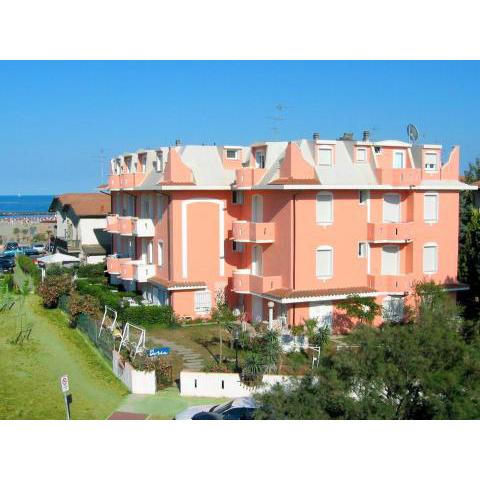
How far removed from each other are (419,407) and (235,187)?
19.5 m

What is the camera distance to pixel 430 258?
33938 mm

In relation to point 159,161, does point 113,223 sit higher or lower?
lower

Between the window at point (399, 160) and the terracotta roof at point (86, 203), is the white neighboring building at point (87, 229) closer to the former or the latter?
the terracotta roof at point (86, 203)

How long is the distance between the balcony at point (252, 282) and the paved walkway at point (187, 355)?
446 centimetres

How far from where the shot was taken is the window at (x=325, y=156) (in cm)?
3191

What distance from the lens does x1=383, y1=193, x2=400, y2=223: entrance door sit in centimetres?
3322

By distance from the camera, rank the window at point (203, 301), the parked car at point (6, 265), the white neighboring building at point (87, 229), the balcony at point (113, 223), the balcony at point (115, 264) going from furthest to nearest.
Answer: the parked car at point (6, 265)
the white neighboring building at point (87, 229)
the balcony at point (113, 223)
the balcony at point (115, 264)
the window at point (203, 301)

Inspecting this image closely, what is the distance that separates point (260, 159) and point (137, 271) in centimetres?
883

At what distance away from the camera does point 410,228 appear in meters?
32.9

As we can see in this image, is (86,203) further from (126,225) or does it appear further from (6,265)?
(126,225)

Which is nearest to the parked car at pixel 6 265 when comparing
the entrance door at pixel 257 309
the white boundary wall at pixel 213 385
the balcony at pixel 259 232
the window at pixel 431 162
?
the entrance door at pixel 257 309

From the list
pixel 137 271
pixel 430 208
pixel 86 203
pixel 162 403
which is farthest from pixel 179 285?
pixel 86 203

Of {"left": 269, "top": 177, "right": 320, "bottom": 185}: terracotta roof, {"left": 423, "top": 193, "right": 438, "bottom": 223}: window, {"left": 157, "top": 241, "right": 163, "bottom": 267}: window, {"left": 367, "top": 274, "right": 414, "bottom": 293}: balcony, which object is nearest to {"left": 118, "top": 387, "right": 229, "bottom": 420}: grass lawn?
{"left": 269, "top": 177, "right": 320, "bottom": 185}: terracotta roof

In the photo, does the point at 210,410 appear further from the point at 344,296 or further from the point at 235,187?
the point at 235,187
